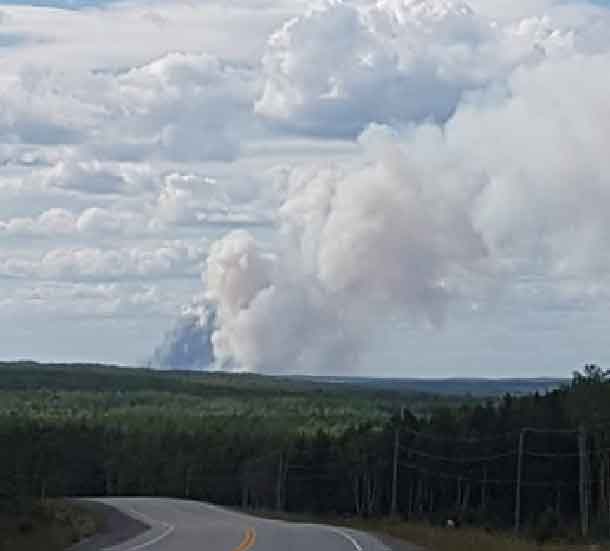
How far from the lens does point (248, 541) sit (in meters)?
43.2

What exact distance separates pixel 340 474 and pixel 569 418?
101 feet

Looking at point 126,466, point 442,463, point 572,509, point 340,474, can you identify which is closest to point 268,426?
point 126,466

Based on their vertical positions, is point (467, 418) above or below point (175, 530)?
above

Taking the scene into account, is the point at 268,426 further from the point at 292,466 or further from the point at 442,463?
the point at 442,463

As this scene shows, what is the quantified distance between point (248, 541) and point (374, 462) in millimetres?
73487

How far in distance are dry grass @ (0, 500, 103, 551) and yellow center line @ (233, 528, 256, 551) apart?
4380 mm

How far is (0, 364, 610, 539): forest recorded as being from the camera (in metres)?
90.6

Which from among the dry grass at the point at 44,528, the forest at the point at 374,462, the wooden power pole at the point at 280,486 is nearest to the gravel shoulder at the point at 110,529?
the dry grass at the point at 44,528

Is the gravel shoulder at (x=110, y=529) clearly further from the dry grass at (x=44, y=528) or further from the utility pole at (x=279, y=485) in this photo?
the utility pole at (x=279, y=485)

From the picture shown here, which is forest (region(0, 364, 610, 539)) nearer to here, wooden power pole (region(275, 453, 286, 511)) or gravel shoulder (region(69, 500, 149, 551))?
wooden power pole (region(275, 453, 286, 511))

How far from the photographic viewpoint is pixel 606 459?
91438 mm

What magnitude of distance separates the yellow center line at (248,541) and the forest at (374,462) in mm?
9373

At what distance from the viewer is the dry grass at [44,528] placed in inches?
1612

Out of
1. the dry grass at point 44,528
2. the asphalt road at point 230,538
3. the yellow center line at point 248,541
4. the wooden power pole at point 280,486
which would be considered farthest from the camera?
the wooden power pole at point 280,486
